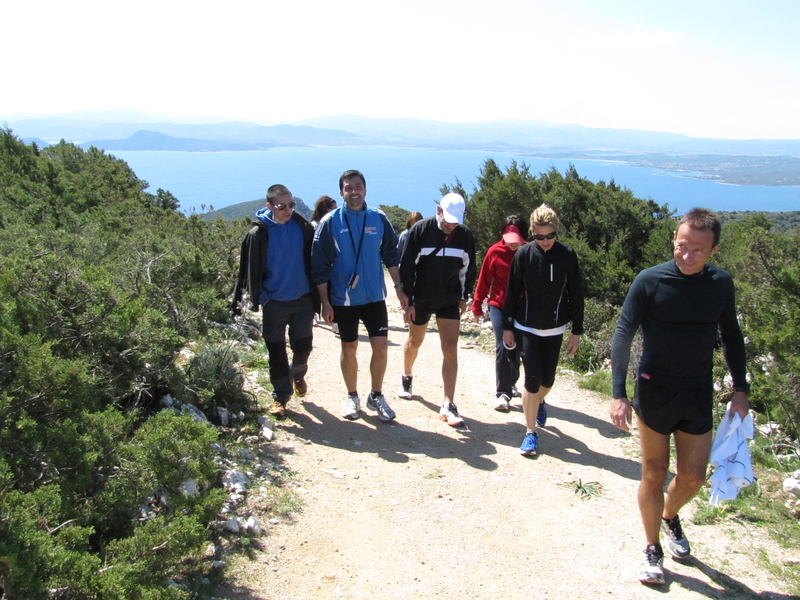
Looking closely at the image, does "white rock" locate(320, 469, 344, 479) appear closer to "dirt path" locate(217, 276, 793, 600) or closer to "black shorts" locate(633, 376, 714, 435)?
"dirt path" locate(217, 276, 793, 600)

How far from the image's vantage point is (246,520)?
3.58 m

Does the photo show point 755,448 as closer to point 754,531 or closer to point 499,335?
point 754,531

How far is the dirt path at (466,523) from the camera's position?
3180 mm

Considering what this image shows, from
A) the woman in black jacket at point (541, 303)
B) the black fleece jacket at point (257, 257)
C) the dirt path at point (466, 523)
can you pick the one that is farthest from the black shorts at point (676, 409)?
the black fleece jacket at point (257, 257)

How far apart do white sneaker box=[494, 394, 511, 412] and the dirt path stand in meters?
0.11

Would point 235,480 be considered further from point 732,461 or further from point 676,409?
point 732,461

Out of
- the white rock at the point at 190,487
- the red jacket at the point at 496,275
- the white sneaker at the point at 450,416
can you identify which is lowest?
the white sneaker at the point at 450,416

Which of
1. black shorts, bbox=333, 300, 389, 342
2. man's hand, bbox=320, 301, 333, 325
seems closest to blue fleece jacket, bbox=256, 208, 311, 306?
man's hand, bbox=320, 301, 333, 325

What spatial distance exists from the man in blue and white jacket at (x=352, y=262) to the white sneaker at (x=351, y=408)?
0.59m

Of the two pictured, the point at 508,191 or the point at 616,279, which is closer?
the point at 616,279

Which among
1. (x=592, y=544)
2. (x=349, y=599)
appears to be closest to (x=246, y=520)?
(x=349, y=599)

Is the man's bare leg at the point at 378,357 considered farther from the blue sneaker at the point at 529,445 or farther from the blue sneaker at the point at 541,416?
the blue sneaker at the point at 541,416

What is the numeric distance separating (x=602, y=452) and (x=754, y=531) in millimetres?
1390

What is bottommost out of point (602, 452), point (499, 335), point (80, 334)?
point (602, 452)
